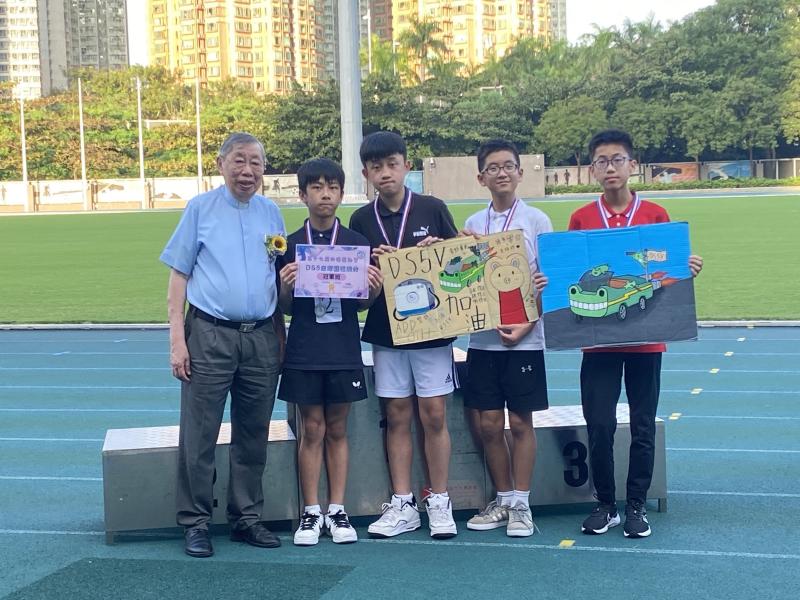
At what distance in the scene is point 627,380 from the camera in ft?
15.9

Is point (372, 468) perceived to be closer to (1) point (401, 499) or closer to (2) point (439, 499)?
(1) point (401, 499)

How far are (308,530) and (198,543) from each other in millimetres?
Answer: 459

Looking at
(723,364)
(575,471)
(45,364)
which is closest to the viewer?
(575,471)

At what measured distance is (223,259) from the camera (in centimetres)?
463

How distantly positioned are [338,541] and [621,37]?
77.8 metres

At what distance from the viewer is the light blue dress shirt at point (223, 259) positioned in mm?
4625

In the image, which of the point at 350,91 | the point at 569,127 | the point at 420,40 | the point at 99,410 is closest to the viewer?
the point at 99,410

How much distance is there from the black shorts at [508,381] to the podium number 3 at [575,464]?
430mm

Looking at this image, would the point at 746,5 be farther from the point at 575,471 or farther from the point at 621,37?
the point at 575,471

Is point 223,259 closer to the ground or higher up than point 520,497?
higher up

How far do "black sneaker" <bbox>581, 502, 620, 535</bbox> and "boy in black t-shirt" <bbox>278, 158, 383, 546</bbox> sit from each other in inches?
39.1

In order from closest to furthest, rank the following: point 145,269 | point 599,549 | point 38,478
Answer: point 599,549 < point 38,478 < point 145,269

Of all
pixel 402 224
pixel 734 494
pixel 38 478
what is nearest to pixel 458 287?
pixel 402 224

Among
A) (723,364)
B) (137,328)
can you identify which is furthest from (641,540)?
(137,328)
